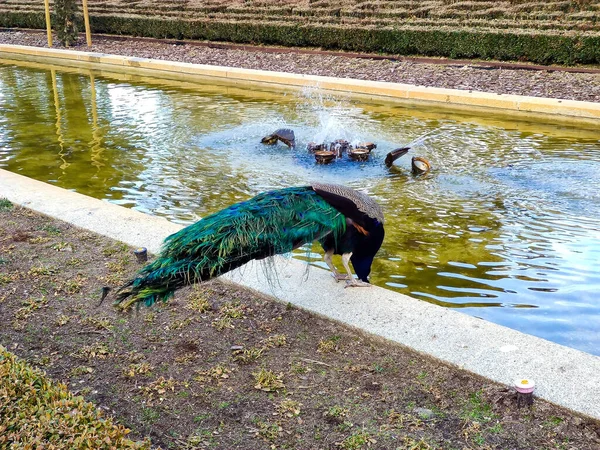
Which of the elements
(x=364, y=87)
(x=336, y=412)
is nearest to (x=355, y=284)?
(x=336, y=412)

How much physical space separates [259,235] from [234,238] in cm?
19

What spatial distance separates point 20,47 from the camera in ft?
76.6

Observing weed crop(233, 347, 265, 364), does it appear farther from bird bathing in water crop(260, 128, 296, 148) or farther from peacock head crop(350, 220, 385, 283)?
bird bathing in water crop(260, 128, 296, 148)

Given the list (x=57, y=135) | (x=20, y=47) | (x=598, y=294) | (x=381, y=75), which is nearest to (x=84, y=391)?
(x=598, y=294)

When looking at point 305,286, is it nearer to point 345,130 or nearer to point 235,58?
point 345,130

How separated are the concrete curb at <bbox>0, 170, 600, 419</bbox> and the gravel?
30.9 ft

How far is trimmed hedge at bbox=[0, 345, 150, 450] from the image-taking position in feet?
10.00

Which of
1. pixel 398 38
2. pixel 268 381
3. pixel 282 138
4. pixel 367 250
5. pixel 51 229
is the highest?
pixel 398 38

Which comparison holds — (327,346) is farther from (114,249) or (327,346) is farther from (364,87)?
(364,87)

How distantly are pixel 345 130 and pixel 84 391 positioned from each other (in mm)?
7910

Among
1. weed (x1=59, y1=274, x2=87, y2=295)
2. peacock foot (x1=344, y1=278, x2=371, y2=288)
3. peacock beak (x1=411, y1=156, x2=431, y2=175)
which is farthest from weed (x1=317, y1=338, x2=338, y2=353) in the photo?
peacock beak (x1=411, y1=156, x2=431, y2=175)

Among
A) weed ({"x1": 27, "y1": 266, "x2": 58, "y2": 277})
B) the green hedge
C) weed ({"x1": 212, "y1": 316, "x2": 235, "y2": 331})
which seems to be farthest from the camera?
the green hedge

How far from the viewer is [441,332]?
4559 mm

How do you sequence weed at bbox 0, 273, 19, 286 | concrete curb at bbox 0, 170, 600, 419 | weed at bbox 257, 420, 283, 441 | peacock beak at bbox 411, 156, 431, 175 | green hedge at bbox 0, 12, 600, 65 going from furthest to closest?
1. green hedge at bbox 0, 12, 600, 65
2. peacock beak at bbox 411, 156, 431, 175
3. weed at bbox 0, 273, 19, 286
4. concrete curb at bbox 0, 170, 600, 419
5. weed at bbox 257, 420, 283, 441
